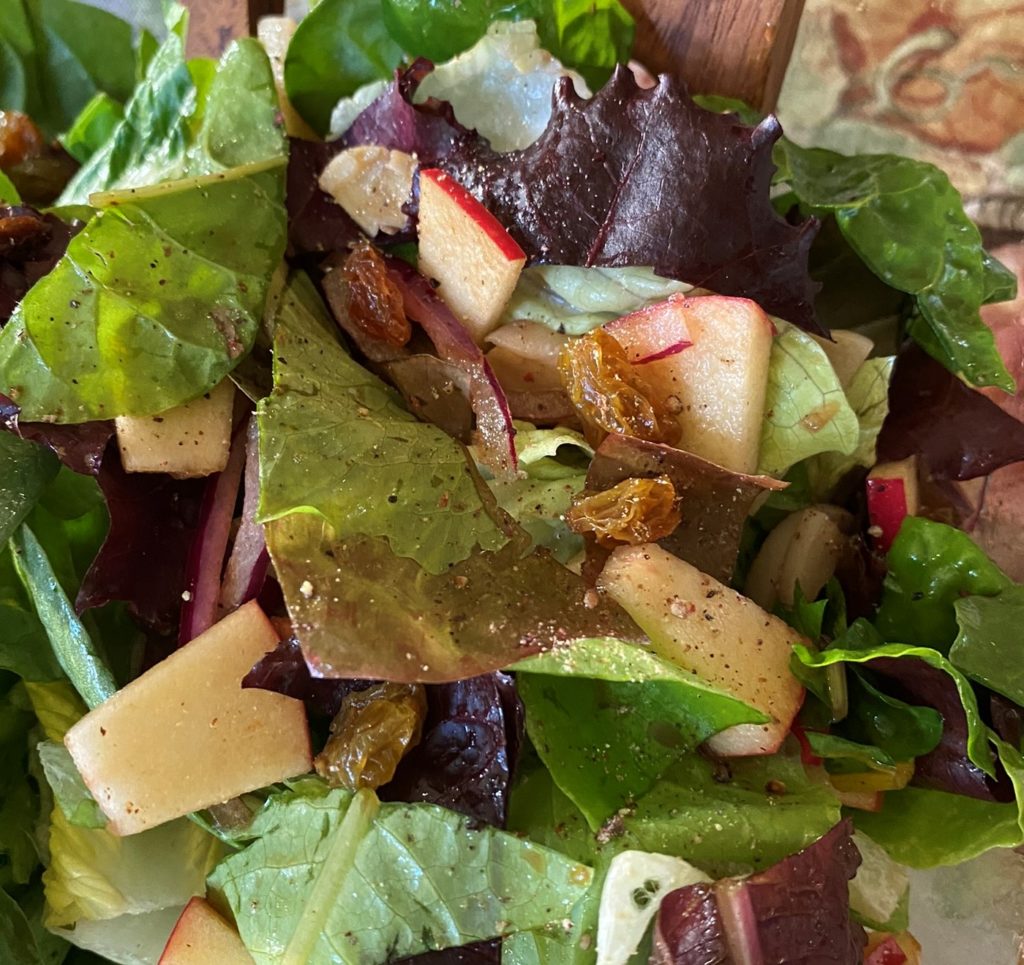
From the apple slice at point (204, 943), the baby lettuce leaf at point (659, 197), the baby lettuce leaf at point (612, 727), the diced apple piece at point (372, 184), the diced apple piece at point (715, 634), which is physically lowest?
the apple slice at point (204, 943)

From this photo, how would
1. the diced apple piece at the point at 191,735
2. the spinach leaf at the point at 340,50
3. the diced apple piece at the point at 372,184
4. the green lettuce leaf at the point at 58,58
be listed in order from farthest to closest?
1. the green lettuce leaf at the point at 58,58
2. the spinach leaf at the point at 340,50
3. the diced apple piece at the point at 372,184
4. the diced apple piece at the point at 191,735

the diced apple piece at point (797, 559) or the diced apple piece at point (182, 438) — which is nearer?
the diced apple piece at point (182, 438)

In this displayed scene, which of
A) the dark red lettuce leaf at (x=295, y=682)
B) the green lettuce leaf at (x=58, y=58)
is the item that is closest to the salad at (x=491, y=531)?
the dark red lettuce leaf at (x=295, y=682)

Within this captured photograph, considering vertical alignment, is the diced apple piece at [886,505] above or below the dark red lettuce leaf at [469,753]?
above

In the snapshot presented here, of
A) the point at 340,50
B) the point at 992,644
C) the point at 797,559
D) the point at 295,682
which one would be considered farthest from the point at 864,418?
the point at 340,50

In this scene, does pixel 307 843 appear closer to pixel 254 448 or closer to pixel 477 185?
pixel 254 448

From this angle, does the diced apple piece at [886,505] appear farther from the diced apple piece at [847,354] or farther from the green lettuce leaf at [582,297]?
the green lettuce leaf at [582,297]
